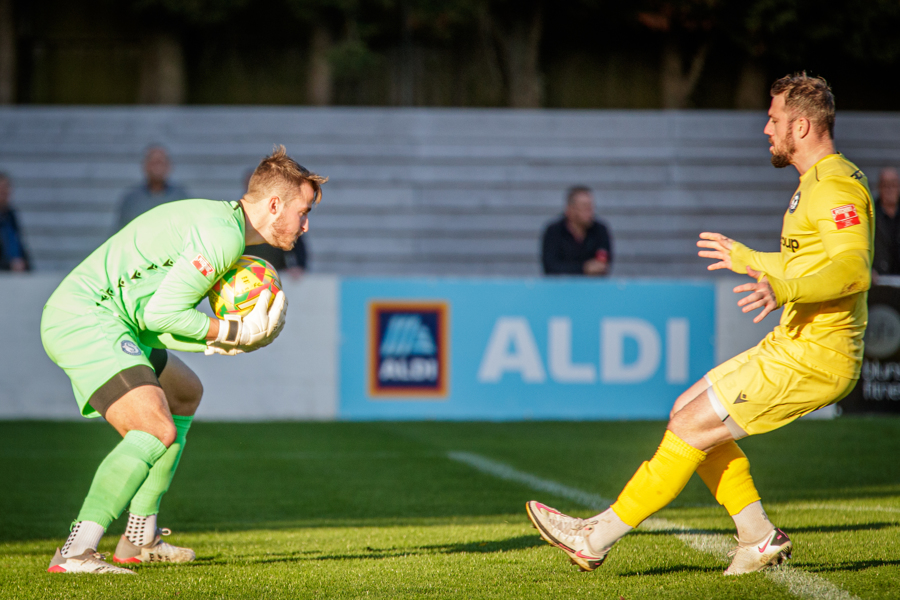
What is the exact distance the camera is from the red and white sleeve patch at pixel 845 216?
356 centimetres

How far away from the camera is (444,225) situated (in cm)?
1588

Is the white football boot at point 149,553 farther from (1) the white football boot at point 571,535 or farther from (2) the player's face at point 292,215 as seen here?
(1) the white football boot at point 571,535

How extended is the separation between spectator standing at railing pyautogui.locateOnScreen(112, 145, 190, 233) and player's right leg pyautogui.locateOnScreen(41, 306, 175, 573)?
650cm

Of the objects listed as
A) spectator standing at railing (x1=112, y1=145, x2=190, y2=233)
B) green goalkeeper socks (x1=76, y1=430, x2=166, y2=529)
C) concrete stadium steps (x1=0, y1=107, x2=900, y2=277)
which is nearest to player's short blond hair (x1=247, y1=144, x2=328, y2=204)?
green goalkeeper socks (x1=76, y1=430, x2=166, y2=529)

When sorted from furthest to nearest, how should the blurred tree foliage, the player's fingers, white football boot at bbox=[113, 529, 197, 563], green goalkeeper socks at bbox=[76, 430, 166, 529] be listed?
1. the blurred tree foliage
2. white football boot at bbox=[113, 529, 197, 563]
3. the player's fingers
4. green goalkeeper socks at bbox=[76, 430, 166, 529]

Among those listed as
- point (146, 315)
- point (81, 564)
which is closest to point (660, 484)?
point (146, 315)

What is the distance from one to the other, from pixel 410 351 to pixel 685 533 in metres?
5.46

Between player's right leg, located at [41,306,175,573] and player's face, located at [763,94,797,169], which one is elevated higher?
player's face, located at [763,94,797,169]

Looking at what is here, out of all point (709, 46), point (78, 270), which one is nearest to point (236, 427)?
point (78, 270)

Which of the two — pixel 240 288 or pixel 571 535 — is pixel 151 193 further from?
Answer: pixel 571 535

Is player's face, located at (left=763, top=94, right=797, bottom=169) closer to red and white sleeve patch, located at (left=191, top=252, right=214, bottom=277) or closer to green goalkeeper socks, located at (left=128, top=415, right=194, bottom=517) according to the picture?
red and white sleeve patch, located at (left=191, top=252, right=214, bottom=277)

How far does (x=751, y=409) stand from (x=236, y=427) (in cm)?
685

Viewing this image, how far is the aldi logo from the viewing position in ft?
33.0

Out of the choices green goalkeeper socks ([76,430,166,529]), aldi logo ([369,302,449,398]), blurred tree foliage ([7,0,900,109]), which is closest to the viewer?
green goalkeeper socks ([76,430,166,529])
